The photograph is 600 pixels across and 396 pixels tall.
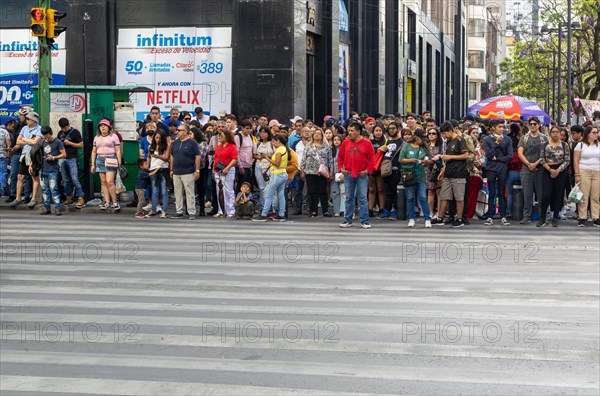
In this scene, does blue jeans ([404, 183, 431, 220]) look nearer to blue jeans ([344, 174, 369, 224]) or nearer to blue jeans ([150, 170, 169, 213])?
blue jeans ([344, 174, 369, 224])

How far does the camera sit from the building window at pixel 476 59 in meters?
115

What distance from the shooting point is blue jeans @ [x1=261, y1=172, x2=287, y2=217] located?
19812 millimetres

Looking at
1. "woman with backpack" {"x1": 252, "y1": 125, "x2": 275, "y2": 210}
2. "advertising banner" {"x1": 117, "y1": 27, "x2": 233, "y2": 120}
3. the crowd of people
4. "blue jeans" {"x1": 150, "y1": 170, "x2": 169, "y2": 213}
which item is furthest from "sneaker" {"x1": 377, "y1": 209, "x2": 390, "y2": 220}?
"advertising banner" {"x1": 117, "y1": 27, "x2": 233, "y2": 120}

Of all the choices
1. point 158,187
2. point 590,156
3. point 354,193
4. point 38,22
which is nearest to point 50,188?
point 158,187

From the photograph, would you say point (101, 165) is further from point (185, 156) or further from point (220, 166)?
point (220, 166)

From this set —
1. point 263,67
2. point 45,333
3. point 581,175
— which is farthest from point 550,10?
point 45,333

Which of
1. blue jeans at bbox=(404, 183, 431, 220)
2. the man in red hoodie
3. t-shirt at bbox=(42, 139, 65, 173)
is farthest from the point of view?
t-shirt at bbox=(42, 139, 65, 173)

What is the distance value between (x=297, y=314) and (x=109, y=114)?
1318 centimetres

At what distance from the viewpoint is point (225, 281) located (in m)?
12.2

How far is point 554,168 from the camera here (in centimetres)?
1911

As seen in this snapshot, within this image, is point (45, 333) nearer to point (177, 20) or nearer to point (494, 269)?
point (494, 269)

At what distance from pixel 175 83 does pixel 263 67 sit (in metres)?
2.78

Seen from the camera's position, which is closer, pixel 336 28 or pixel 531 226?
pixel 531 226

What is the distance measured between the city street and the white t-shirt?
2855 mm
